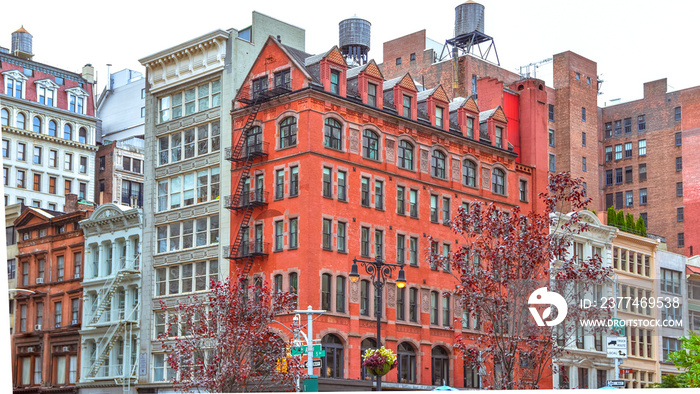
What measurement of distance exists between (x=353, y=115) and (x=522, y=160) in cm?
2072

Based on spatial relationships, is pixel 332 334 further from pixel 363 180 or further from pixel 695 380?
pixel 695 380

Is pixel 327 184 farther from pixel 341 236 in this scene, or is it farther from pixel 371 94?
pixel 371 94

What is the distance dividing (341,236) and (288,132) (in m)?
7.63

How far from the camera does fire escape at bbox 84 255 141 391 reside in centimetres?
7312

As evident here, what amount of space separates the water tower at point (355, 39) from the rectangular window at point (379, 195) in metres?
29.5

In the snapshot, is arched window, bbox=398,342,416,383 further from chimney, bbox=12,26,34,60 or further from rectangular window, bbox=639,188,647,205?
rectangular window, bbox=639,188,647,205

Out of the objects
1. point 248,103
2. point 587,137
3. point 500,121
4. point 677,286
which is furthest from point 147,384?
point 587,137

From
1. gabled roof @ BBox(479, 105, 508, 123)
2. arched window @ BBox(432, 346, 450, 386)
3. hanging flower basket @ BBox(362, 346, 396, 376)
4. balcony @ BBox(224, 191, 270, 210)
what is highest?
gabled roof @ BBox(479, 105, 508, 123)

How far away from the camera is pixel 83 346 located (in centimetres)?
7681

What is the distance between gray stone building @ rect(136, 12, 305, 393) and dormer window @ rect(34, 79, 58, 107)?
24.6 m

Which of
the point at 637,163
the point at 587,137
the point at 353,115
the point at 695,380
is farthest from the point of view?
the point at 637,163

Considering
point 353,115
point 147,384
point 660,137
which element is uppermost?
point 660,137

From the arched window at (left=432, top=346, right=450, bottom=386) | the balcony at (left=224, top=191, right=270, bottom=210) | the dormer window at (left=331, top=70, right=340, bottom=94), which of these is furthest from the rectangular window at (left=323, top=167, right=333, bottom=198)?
the arched window at (left=432, top=346, right=450, bottom=386)

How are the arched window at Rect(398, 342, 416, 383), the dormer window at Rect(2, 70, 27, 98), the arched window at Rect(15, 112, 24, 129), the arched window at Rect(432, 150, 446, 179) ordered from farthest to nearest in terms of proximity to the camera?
the arched window at Rect(15, 112, 24, 129)
the dormer window at Rect(2, 70, 27, 98)
the arched window at Rect(432, 150, 446, 179)
the arched window at Rect(398, 342, 416, 383)
